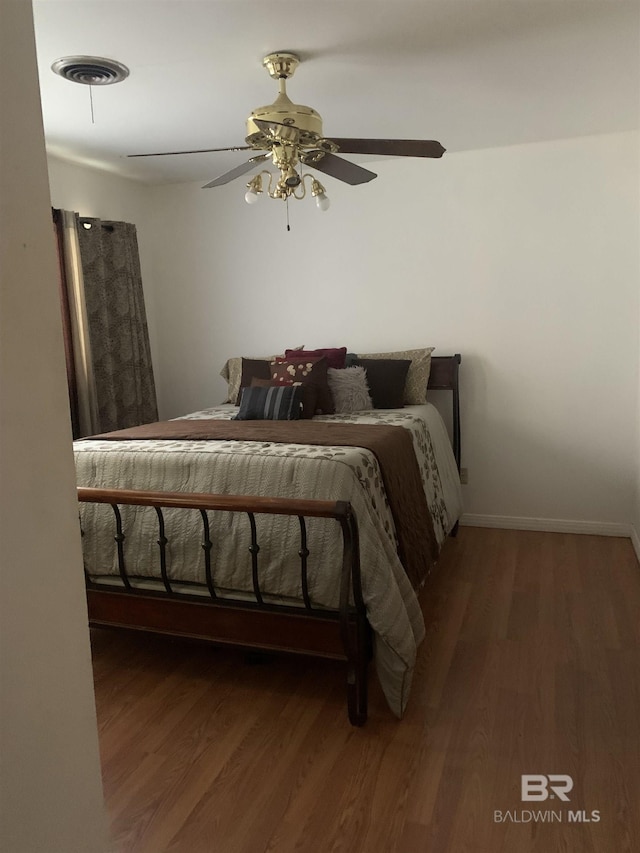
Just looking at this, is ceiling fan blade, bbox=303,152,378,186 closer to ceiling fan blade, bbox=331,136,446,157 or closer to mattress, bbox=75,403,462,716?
ceiling fan blade, bbox=331,136,446,157

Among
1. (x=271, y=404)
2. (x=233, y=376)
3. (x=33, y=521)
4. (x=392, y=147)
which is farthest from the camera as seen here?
(x=233, y=376)

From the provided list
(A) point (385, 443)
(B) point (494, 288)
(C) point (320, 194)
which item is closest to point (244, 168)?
(C) point (320, 194)

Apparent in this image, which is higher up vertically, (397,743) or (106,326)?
(106,326)

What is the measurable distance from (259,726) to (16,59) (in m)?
1.94

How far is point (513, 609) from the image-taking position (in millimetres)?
2912

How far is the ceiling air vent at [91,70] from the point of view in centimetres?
245

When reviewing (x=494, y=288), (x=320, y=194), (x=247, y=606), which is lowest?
(x=247, y=606)

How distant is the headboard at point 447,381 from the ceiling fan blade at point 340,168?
1.49 m

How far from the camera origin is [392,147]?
248cm

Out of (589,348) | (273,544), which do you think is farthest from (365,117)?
(273,544)

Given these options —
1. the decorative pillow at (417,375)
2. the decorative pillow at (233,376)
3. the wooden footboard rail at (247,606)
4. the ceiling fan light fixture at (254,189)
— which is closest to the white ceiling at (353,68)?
the ceiling fan light fixture at (254,189)

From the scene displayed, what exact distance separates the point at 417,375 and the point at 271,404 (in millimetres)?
→ 998

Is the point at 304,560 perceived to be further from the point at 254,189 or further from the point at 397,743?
the point at 254,189

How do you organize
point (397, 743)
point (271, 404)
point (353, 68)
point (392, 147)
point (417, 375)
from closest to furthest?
point (397, 743), point (392, 147), point (353, 68), point (271, 404), point (417, 375)
